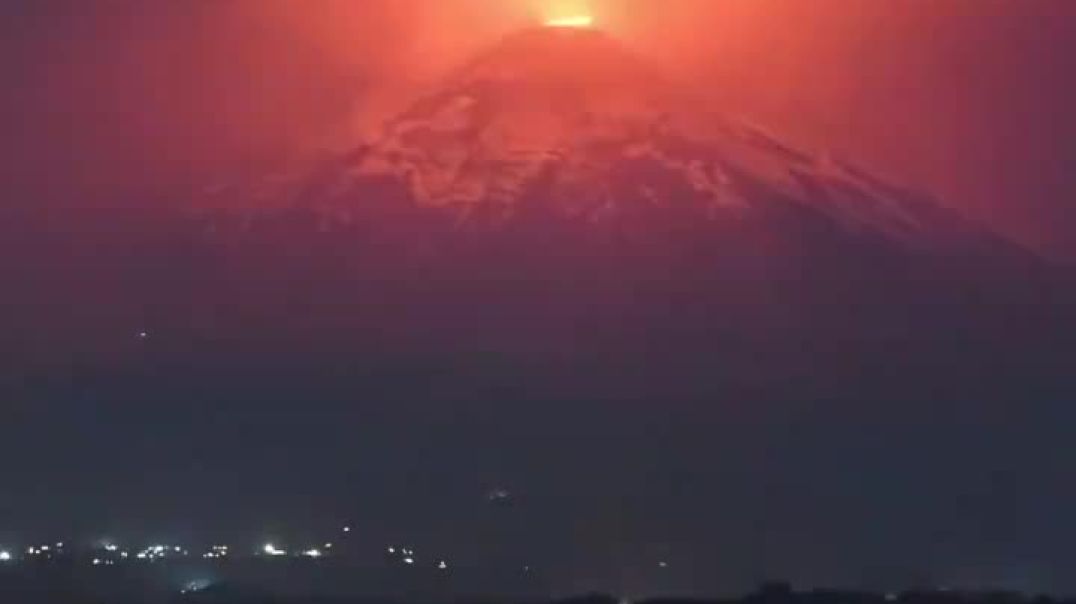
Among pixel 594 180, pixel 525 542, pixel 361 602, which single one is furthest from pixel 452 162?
pixel 361 602

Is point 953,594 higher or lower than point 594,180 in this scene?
lower

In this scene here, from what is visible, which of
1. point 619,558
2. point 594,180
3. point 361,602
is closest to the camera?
point 361,602

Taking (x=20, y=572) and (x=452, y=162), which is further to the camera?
(x=452, y=162)

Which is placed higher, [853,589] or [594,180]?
[594,180]

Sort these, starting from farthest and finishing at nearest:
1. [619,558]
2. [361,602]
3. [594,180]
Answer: [594,180], [619,558], [361,602]

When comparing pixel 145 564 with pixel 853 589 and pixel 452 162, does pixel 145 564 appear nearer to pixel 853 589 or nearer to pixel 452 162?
pixel 853 589

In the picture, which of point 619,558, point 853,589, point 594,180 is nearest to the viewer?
point 853,589

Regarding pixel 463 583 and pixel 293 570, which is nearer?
pixel 463 583

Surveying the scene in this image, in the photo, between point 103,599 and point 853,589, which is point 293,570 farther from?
point 853,589

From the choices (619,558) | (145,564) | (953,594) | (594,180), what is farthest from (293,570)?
(594,180)
